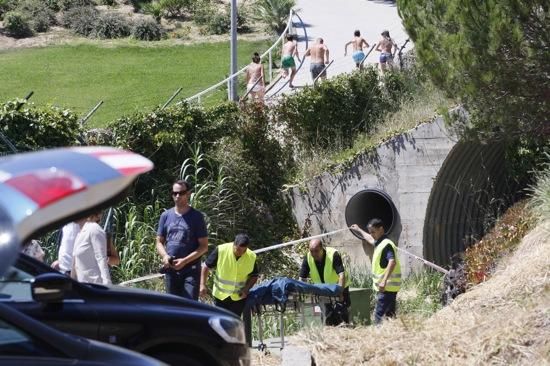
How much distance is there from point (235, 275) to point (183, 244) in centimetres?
97

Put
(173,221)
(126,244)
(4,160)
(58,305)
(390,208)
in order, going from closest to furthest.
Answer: (4,160) → (58,305) → (173,221) → (126,244) → (390,208)

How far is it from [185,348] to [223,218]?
→ 1198 centimetres

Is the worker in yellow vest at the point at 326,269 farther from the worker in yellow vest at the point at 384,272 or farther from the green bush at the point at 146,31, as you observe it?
the green bush at the point at 146,31

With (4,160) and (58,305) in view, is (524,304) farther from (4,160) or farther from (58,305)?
(4,160)

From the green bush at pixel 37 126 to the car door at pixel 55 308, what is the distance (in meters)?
9.30

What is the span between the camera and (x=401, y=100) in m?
23.7

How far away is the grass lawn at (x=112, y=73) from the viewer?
31.1m

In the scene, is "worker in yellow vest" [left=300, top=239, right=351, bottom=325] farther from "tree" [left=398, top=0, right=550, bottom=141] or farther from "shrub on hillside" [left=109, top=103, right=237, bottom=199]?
"shrub on hillside" [left=109, top=103, right=237, bottom=199]

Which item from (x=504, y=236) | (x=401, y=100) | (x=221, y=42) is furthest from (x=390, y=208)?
(x=221, y=42)

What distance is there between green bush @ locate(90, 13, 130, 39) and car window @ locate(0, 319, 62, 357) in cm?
3350

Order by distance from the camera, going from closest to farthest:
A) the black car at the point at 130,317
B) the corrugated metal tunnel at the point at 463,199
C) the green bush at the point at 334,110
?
the black car at the point at 130,317
the corrugated metal tunnel at the point at 463,199
the green bush at the point at 334,110

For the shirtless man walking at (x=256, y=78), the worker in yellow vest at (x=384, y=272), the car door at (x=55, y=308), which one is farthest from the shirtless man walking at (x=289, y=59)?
the car door at (x=55, y=308)

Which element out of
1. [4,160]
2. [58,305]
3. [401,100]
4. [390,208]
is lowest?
[390,208]

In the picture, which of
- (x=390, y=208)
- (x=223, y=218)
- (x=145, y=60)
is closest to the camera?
(x=223, y=218)
